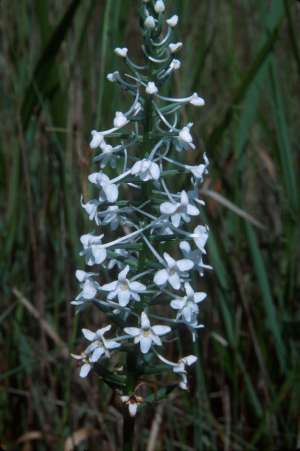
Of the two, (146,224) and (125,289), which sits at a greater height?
(146,224)

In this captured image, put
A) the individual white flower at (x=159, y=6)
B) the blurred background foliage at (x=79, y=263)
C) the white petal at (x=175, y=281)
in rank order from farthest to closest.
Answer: the blurred background foliage at (x=79, y=263), the individual white flower at (x=159, y=6), the white petal at (x=175, y=281)

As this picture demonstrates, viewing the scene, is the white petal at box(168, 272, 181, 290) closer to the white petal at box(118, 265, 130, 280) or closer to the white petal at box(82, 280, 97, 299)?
the white petal at box(118, 265, 130, 280)

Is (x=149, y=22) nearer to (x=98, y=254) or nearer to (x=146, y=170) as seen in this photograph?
(x=146, y=170)

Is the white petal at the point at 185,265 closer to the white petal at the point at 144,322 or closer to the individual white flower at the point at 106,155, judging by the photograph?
the white petal at the point at 144,322

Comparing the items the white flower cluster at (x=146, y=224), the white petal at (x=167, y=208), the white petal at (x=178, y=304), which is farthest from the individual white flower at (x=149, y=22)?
the white petal at (x=178, y=304)

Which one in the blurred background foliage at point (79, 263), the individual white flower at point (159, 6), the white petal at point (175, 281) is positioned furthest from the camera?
the blurred background foliage at point (79, 263)

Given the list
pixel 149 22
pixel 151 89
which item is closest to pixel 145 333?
pixel 151 89
